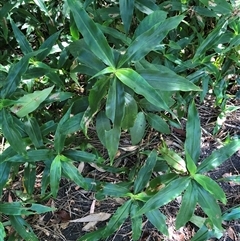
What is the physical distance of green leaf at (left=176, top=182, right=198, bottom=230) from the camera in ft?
4.67

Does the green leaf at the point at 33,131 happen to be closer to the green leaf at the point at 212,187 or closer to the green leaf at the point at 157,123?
the green leaf at the point at 157,123

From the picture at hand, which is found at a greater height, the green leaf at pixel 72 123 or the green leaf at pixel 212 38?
the green leaf at pixel 212 38

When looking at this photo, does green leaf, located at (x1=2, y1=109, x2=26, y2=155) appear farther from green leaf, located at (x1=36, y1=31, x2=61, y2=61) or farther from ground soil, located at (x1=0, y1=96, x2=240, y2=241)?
ground soil, located at (x1=0, y1=96, x2=240, y2=241)

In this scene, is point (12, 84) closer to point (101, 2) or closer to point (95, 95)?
point (95, 95)

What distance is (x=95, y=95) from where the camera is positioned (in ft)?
4.21

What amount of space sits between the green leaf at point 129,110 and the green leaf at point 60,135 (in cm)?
22

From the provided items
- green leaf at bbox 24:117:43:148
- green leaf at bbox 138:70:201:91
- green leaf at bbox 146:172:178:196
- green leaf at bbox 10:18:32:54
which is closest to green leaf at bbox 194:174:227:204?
green leaf at bbox 146:172:178:196

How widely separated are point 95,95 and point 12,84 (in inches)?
12.1

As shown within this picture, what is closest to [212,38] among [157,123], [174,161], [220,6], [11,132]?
[220,6]

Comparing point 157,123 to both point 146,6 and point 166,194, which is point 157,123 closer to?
point 166,194

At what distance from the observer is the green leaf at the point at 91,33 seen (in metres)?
1.23

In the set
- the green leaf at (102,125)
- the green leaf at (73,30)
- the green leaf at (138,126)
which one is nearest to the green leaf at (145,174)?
the green leaf at (138,126)

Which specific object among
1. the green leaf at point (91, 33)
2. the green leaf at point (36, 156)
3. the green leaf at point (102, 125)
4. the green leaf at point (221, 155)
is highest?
the green leaf at point (91, 33)

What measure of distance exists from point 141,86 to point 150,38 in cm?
16
